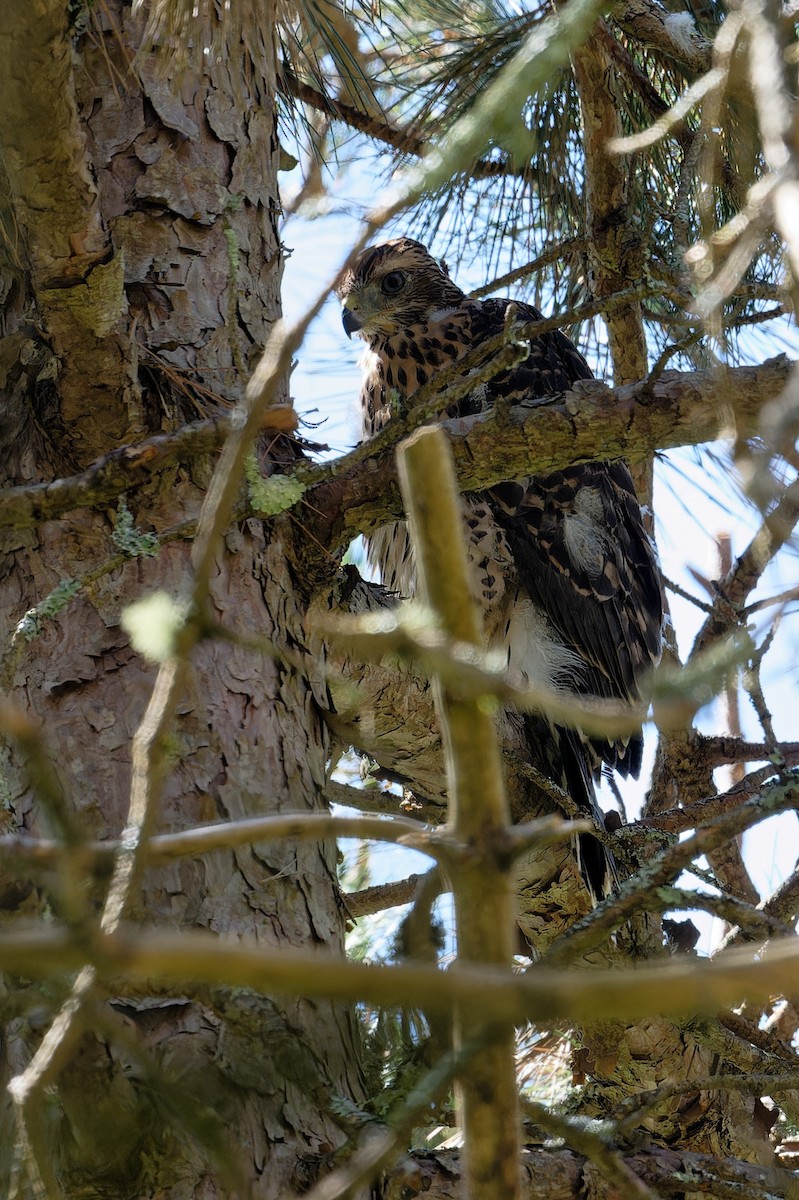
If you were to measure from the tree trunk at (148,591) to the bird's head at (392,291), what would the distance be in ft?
5.04

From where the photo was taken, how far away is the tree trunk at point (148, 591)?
5.37 ft

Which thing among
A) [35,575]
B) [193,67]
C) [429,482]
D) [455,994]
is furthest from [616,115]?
[455,994]

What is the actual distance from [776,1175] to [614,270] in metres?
2.12

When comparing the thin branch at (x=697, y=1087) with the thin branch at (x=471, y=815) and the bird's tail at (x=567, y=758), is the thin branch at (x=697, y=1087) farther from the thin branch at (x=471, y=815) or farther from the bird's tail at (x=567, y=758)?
the bird's tail at (x=567, y=758)

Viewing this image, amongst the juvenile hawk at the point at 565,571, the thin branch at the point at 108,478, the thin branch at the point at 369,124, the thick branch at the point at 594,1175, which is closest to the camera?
the thin branch at the point at 108,478

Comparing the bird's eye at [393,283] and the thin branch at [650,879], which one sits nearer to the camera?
the thin branch at [650,879]

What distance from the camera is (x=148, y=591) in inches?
85.4

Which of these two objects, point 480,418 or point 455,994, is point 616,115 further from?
point 455,994

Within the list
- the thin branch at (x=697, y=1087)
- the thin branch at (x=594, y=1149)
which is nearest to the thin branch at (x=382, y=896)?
the thin branch at (x=697, y=1087)

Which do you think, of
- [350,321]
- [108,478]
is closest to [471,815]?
[108,478]

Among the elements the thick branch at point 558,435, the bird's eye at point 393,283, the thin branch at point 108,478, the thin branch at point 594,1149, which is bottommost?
the thin branch at point 594,1149

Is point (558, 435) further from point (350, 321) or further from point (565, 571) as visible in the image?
point (350, 321)

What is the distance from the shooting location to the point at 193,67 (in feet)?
8.43

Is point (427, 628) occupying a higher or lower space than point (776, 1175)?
higher
